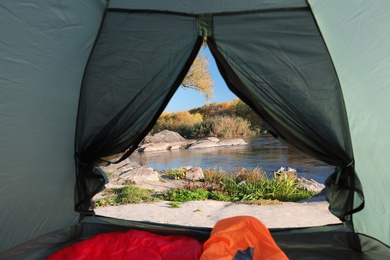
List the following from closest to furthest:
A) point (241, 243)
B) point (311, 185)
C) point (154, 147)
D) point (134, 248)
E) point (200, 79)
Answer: point (241, 243)
point (134, 248)
point (311, 185)
point (154, 147)
point (200, 79)

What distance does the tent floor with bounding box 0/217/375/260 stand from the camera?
1.93 m

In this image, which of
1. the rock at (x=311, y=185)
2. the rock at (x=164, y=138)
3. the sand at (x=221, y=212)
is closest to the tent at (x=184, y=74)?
the sand at (x=221, y=212)

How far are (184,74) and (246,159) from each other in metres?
5.03

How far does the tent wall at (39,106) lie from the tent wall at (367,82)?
4.97 ft

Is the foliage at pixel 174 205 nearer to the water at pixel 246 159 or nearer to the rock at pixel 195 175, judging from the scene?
the rock at pixel 195 175

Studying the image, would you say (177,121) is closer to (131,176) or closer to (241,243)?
(131,176)

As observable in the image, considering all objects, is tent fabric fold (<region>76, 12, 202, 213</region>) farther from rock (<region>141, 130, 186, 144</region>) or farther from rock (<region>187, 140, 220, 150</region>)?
rock (<region>141, 130, 186, 144</region>)

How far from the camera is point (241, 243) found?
1676 mm

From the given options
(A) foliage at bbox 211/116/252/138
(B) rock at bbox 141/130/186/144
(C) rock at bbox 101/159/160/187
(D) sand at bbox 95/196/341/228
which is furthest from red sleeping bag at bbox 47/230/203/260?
(A) foliage at bbox 211/116/252/138

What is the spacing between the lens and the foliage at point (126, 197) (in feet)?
13.6

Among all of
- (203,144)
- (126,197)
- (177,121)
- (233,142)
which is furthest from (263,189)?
(177,121)

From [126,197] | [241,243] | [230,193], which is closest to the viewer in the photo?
[241,243]

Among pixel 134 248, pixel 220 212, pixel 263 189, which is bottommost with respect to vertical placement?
pixel 220 212

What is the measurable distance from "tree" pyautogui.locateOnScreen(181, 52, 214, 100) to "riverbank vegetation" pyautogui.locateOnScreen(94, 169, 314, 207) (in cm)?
485
